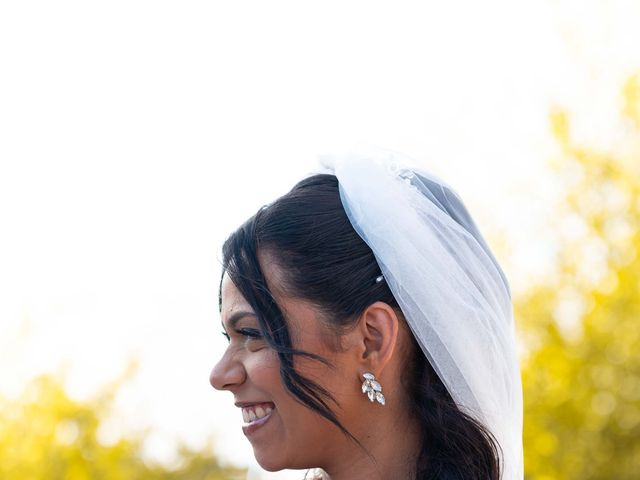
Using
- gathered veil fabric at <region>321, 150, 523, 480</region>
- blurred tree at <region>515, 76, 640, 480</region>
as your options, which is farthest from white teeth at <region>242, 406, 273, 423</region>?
blurred tree at <region>515, 76, 640, 480</region>

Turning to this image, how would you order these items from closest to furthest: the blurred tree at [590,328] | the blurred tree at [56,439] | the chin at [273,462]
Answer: the chin at [273,462] → the blurred tree at [590,328] → the blurred tree at [56,439]

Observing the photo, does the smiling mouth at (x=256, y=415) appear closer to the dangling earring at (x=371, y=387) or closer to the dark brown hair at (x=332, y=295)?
the dark brown hair at (x=332, y=295)

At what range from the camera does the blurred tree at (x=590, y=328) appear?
8141mm

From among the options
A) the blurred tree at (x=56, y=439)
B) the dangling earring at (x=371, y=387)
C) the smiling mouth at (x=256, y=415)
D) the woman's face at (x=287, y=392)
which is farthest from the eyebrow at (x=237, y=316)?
the blurred tree at (x=56, y=439)

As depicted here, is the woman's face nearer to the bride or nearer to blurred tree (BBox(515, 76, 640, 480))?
the bride

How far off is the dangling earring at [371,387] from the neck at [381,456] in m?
0.07

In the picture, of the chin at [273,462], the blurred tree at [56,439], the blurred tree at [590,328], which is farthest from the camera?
the blurred tree at [56,439]

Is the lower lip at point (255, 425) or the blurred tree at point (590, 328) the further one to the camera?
the blurred tree at point (590, 328)

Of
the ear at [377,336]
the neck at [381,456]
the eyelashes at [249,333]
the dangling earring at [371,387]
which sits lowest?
the neck at [381,456]

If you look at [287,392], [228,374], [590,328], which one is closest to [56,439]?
[590,328]

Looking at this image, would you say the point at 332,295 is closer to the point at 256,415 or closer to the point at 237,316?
the point at 237,316

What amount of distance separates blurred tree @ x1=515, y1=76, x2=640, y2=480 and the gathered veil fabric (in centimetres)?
513

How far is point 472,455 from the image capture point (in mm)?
2695

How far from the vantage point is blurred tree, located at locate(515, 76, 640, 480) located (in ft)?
26.7
